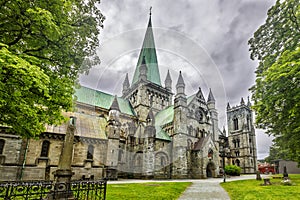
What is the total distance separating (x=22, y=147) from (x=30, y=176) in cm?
276

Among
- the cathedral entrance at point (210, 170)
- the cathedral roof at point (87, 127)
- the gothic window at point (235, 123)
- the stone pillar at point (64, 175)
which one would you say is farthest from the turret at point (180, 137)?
the gothic window at point (235, 123)

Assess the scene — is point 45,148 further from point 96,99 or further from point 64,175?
point 96,99

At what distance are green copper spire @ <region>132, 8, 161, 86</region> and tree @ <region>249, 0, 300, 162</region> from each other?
29764 mm

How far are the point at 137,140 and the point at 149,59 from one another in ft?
74.2

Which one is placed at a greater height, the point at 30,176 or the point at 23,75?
the point at 23,75

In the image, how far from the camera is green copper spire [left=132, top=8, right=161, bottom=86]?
1693 inches

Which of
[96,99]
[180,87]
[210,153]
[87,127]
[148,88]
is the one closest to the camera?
[87,127]

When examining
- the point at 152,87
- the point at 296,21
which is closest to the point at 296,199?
the point at 296,21

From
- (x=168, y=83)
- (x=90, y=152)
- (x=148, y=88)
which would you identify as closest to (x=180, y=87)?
(x=148, y=88)

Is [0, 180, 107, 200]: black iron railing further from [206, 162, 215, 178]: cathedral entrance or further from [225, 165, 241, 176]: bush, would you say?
[225, 165, 241, 176]: bush

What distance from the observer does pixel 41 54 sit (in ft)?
27.3

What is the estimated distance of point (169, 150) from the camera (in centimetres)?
2995

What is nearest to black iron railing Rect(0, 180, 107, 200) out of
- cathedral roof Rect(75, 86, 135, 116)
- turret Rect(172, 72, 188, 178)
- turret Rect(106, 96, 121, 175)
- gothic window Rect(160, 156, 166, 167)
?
turret Rect(106, 96, 121, 175)

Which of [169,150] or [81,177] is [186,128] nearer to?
[169,150]
